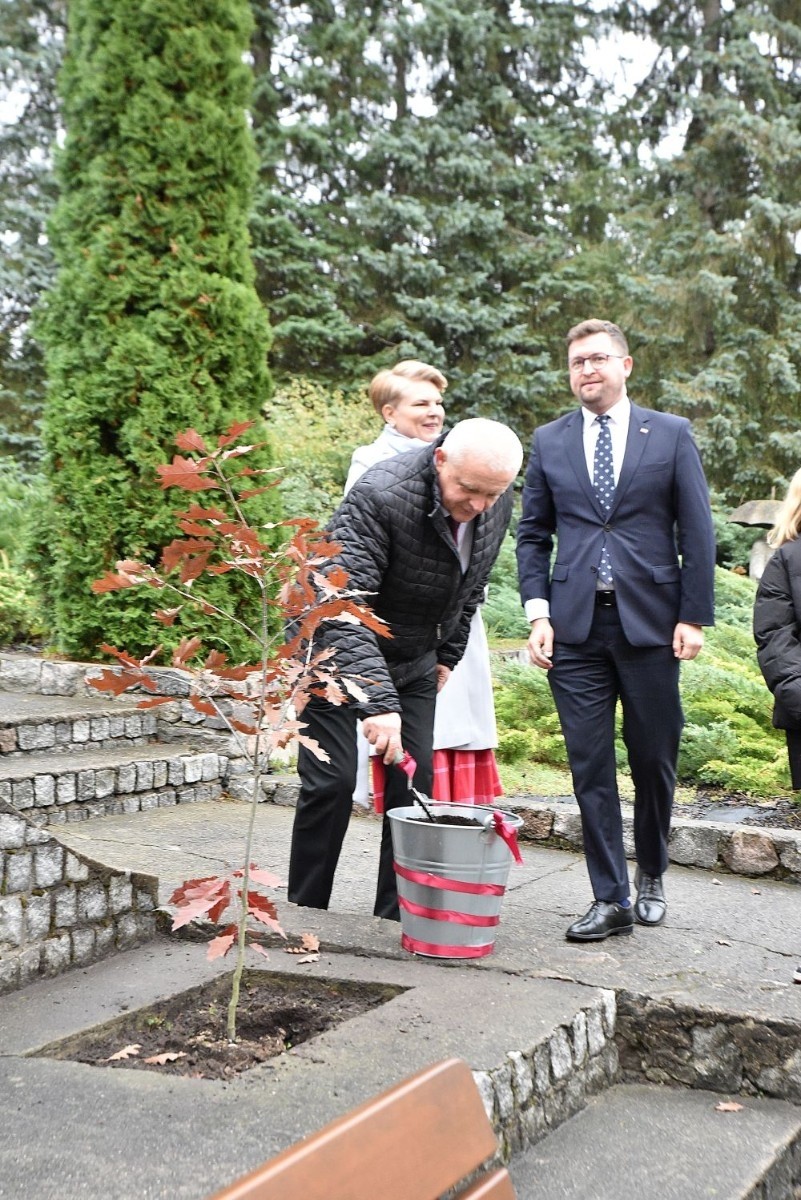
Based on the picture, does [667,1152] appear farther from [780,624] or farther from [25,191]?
[25,191]

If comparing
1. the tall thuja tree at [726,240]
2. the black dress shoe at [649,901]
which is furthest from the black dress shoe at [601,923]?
the tall thuja tree at [726,240]

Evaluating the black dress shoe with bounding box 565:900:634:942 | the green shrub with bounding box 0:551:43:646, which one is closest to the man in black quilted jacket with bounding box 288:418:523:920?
the black dress shoe with bounding box 565:900:634:942

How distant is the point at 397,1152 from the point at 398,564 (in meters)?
2.36

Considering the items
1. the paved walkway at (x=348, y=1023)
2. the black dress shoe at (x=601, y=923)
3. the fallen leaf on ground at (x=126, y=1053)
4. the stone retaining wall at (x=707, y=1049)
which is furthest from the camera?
the black dress shoe at (x=601, y=923)

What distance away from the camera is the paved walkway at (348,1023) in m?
2.00

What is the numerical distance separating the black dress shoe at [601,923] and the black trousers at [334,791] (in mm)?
601

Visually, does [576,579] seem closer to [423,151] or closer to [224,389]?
[224,389]

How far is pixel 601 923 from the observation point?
11.6ft

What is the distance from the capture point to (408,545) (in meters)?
3.44

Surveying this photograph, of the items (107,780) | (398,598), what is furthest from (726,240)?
(398,598)

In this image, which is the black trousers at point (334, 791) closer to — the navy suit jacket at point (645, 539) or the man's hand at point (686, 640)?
the navy suit jacket at point (645, 539)

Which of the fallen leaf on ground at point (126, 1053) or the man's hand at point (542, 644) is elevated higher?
the man's hand at point (542, 644)

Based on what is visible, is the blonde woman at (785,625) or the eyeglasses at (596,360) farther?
the blonde woman at (785,625)

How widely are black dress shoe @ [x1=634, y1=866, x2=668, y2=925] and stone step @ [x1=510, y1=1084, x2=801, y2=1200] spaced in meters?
0.91
